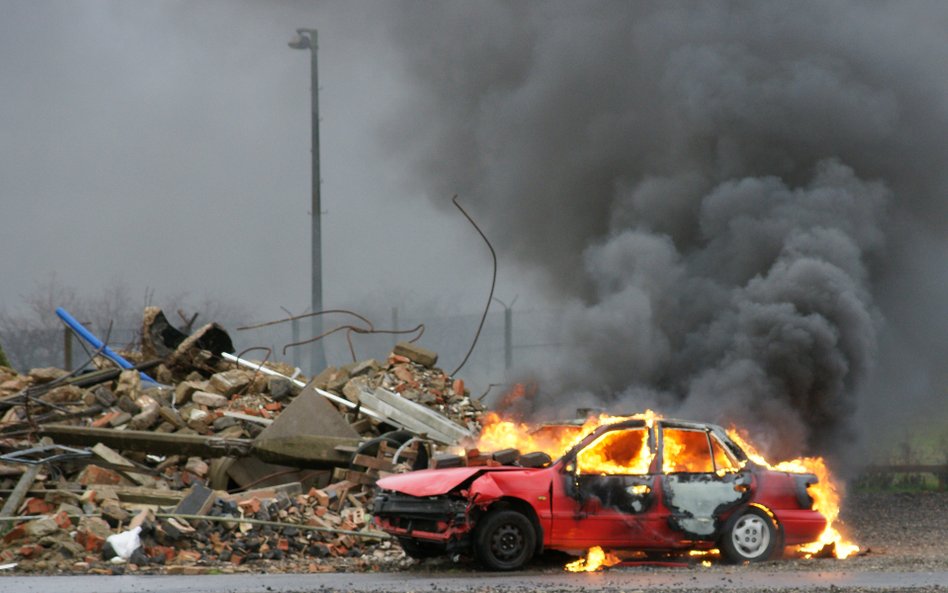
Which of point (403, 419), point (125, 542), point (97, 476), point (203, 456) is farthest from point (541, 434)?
point (97, 476)

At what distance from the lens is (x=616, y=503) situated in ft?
40.5

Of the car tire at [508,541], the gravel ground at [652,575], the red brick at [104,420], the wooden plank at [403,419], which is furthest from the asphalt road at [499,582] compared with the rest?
the red brick at [104,420]

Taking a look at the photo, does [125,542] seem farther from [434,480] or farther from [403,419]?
[403,419]

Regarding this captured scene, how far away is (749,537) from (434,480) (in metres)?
3.22

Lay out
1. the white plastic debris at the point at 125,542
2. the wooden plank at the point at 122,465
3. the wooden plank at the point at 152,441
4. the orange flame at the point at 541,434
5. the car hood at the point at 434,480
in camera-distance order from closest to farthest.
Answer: the car hood at the point at 434,480 < the white plastic debris at the point at 125,542 < the orange flame at the point at 541,434 < the wooden plank at the point at 122,465 < the wooden plank at the point at 152,441

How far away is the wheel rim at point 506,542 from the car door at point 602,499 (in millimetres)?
387

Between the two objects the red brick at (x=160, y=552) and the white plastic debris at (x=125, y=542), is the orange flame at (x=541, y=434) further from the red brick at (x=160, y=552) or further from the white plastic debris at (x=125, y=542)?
the white plastic debris at (x=125, y=542)

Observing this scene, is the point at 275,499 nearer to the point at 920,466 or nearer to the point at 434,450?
the point at 434,450

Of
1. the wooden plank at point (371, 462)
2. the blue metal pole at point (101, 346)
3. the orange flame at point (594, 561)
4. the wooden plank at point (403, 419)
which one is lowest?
the orange flame at point (594, 561)

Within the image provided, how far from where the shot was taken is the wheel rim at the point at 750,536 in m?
12.6

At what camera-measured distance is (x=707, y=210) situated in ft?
67.2

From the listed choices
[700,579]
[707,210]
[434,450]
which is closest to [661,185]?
[707,210]

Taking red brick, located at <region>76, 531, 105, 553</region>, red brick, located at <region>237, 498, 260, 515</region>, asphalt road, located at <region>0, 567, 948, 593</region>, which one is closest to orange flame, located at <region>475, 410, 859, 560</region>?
asphalt road, located at <region>0, 567, 948, 593</region>

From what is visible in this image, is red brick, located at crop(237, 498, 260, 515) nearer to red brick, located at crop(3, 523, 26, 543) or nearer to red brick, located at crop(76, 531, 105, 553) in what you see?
red brick, located at crop(76, 531, 105, 553)
